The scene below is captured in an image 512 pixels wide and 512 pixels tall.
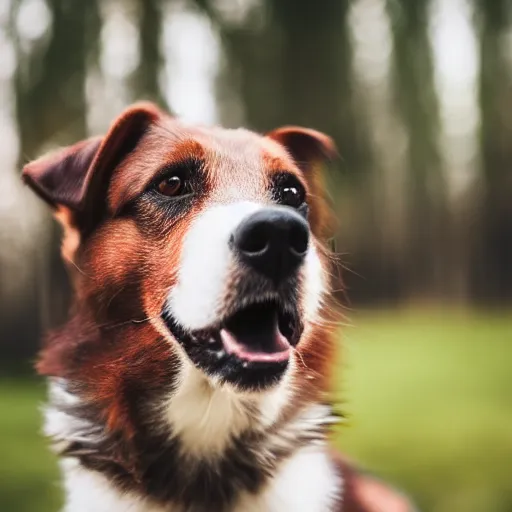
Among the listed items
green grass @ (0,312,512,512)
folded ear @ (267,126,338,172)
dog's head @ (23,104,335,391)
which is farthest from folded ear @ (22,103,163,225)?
green grass @ (0,312,512,512)

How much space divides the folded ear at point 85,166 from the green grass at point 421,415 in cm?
69

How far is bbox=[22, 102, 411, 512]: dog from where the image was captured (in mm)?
1302

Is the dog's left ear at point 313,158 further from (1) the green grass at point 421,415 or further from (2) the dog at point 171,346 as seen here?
(1) the green grass at point 421,415

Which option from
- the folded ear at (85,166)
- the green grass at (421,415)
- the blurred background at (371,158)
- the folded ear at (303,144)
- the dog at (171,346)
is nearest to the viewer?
the dog at (171,346)

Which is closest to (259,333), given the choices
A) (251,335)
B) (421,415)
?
(251,335)

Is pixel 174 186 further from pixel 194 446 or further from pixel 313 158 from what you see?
pixel 194 446

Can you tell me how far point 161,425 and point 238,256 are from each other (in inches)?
18.0

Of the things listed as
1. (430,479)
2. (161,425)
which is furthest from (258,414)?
(430,479)

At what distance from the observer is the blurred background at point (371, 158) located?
6.89 feet

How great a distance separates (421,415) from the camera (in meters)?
2.20

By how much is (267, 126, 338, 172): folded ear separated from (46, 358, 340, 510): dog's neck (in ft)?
1.85

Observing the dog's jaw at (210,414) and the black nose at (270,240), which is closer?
the black nose at (270,240)

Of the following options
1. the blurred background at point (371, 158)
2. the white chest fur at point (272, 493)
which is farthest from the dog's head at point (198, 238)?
the blurred background at point (371, 158)

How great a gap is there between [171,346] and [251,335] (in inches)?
7.3
